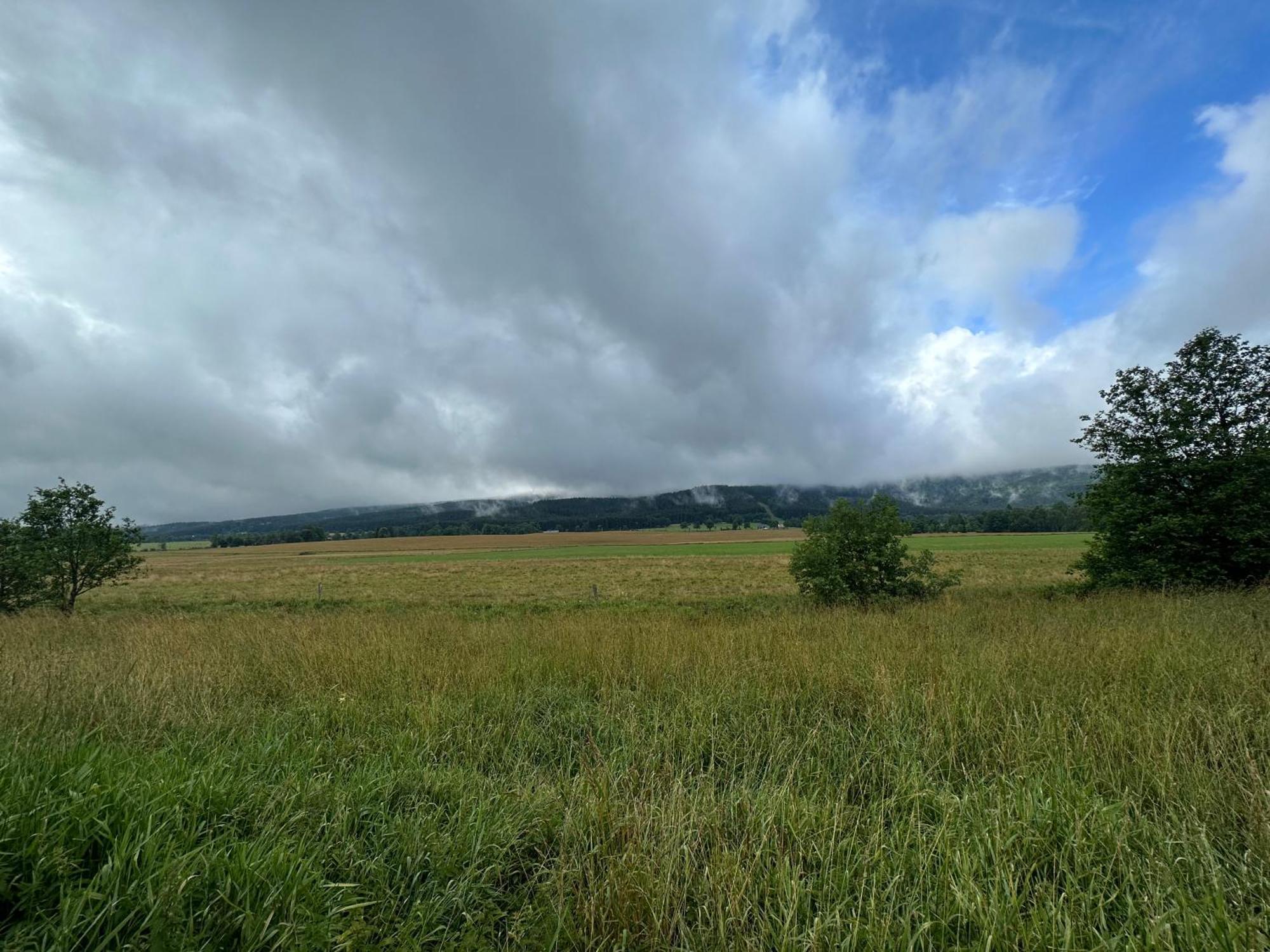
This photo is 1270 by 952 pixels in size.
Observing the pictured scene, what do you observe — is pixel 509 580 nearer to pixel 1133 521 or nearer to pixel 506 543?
pixel 1133 521

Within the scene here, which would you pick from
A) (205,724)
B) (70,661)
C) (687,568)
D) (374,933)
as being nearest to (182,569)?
(687,568)

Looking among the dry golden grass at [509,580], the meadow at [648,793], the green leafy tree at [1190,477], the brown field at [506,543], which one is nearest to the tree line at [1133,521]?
the green leafy tree at [1190,477]

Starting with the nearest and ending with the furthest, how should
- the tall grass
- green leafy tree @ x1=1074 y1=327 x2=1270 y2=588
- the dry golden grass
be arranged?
the tall grass → green leafy tree @ x1=1074 y1=327 x2=1270 y2=588 → the dry golden grass

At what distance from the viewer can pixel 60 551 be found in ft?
55.8

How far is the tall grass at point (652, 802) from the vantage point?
226 centimetres

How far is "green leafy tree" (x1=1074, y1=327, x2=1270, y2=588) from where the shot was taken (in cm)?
1438

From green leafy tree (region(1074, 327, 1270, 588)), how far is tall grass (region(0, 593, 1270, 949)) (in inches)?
475

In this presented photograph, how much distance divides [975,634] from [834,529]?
8468 mm

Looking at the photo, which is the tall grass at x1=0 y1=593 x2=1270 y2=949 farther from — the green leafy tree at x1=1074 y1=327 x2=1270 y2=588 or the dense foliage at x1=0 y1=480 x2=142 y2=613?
the dense foliage at x1=0 y1=480 x2=142 y2=613

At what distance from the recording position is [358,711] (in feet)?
16.5

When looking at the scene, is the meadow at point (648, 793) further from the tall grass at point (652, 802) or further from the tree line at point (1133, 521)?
the tree line at point (1133, 521)

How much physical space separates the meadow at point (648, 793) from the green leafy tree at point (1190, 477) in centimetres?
946

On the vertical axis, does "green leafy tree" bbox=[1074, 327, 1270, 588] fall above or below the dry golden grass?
above

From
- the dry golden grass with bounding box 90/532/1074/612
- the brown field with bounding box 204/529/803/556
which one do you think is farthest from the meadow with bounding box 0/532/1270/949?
the brown field with bounding box 204/529/803/556
